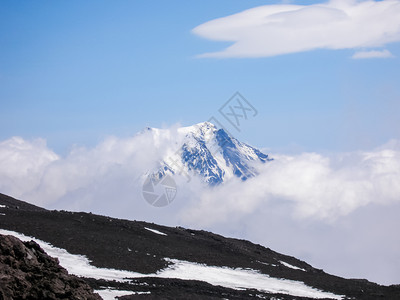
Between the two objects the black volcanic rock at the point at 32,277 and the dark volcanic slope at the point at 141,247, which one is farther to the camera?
the dark volcanic slope at the point at 141,247

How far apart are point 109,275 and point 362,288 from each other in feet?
81.9

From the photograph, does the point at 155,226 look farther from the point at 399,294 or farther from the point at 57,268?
the point at 57,268

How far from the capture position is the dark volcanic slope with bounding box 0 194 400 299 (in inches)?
1790

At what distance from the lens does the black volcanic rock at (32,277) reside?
18.5 meters

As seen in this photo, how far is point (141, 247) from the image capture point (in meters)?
49.6

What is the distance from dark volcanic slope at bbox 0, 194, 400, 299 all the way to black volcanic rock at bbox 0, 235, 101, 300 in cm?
1878

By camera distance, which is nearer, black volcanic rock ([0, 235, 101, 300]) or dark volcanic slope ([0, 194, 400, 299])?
black volcanic rock ([0, 235, 101, 300])

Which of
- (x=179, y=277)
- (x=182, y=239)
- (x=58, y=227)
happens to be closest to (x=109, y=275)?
(x=179, y=277)

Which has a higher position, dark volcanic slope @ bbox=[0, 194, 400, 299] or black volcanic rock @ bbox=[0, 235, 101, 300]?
dark volcanic slope @ bbox=[0, 194, 400, 299]

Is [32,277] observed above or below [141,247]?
below

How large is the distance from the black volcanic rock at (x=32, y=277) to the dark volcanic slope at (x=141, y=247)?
739 inches

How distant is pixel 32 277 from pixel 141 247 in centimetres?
3057

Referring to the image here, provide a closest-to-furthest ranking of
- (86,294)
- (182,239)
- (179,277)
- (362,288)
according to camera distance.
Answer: (86,294), (179,277), (362,288), (182,239)

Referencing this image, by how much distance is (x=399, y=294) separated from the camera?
155 feet
